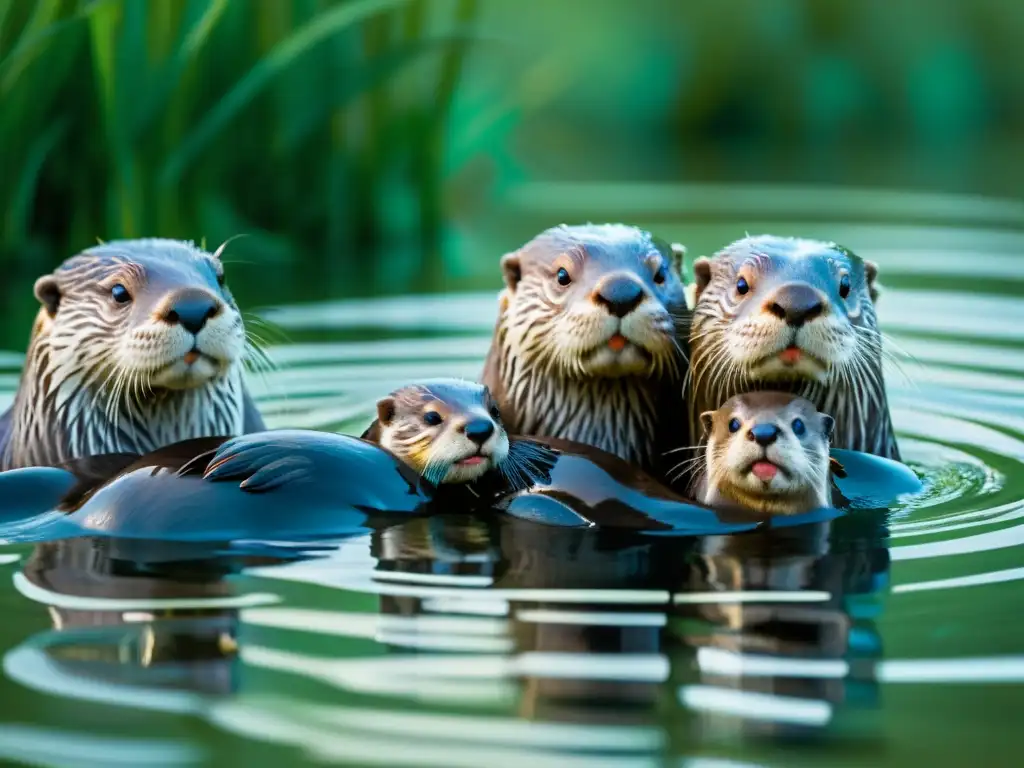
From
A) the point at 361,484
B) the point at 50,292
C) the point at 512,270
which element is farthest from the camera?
the point at 512,270

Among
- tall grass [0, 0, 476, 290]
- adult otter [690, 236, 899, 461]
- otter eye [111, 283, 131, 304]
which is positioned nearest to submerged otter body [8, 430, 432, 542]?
otter eye [111, 283, 131, 304]

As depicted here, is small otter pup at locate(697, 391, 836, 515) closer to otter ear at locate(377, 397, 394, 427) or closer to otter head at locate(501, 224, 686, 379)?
otter head at locate(501, 224, 686, 379)

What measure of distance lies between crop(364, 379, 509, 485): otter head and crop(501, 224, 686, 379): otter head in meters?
0.27

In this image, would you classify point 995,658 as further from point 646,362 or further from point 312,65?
point 312,65

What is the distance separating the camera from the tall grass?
7.41 m

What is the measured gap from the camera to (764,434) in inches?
160

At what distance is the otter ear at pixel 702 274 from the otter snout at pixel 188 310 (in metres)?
1.27

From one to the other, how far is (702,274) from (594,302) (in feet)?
1.29

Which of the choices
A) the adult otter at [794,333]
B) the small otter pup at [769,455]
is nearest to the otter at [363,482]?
the small otter pup at [769,455]

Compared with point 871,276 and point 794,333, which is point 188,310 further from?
point 871,276

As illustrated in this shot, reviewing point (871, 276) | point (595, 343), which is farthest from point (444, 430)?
point (871, 276)

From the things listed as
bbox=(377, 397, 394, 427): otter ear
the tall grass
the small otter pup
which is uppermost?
the tall grass

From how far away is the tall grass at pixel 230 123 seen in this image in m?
7.41

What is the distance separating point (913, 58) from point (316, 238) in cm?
835
